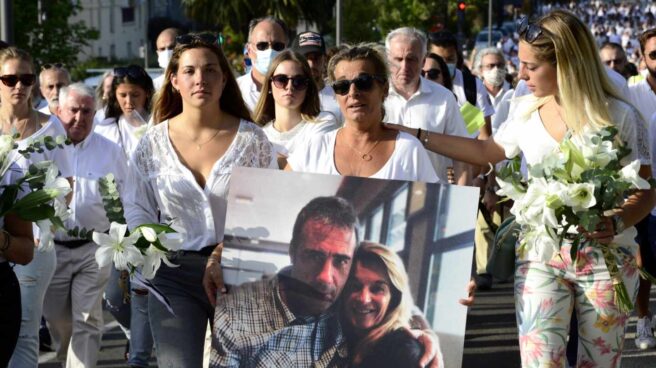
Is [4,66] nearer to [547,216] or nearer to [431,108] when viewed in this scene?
[431,108]

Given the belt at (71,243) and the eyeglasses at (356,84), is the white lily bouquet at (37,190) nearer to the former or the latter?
the eyeglasses at (356,84)

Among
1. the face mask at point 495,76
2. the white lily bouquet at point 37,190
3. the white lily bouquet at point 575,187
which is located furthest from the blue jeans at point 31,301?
the face mask at point 495,76

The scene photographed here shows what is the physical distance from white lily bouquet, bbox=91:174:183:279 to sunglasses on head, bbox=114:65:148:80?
374 centimetres

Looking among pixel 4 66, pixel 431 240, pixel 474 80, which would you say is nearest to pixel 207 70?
pixel 431 240

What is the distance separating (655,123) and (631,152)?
2.64 metres

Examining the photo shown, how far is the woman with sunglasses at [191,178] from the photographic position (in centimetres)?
513

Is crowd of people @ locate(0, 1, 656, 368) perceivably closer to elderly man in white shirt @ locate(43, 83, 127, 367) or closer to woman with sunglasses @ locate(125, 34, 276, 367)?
woman with sunglasses @ locate(125, 34, 276, 367)

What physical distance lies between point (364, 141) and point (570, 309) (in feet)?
3.52

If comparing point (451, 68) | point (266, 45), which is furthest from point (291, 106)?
point (451, 68)

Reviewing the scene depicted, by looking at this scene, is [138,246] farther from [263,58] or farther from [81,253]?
[263,58]

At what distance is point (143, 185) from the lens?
5254mm

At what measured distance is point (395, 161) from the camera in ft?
16.3

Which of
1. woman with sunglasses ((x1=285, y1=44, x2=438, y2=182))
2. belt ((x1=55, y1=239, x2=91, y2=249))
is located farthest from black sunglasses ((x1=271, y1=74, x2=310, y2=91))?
woman with sunglasses ((x1=285, y1=44, x2=438, y2=182))

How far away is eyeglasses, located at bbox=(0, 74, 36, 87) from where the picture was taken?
22.7 ft
